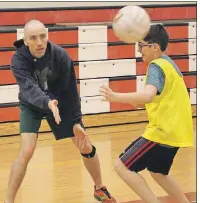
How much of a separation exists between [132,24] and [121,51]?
3955mm

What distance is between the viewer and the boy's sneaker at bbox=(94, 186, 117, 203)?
535cm

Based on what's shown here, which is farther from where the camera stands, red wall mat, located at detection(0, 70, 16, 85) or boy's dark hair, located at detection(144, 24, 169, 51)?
red wall mat, located at detection(0, 70, 16, 85)

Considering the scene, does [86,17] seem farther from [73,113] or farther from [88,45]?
[73,113]

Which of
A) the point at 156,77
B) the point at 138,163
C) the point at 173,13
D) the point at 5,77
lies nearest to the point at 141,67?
the point at 173,13

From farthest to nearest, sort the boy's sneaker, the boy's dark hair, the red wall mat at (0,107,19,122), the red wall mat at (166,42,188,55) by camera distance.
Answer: the red wall mat at (166,42,188,55), the red wall mat at (0,107,19,122), the boy's sneaker, the boy's dark hair

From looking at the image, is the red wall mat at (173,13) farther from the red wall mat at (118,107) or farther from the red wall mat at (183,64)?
the red wall mat at (118,107)

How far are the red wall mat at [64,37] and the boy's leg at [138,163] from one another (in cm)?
382

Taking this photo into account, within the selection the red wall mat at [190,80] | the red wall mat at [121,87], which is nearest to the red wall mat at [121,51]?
the red wall mat at [121,87]

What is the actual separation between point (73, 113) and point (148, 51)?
1.04 meters

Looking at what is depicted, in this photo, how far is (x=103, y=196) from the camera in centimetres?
537

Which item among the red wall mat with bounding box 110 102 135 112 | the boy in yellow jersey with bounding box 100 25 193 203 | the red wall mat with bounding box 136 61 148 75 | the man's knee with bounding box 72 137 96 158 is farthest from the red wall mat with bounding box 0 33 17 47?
the boy in yellow jersey with bounding box 100 25 193 203

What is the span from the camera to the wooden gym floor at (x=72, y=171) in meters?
5.53

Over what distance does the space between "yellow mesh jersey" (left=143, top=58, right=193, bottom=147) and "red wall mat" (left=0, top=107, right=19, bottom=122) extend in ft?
12.2

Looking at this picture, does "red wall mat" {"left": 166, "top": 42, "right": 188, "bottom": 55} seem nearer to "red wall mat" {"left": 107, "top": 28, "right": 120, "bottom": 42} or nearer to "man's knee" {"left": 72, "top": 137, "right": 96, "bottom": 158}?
"red wall mat" {"left": 107, "top": 28, "right": 120, "bottom": 42}
